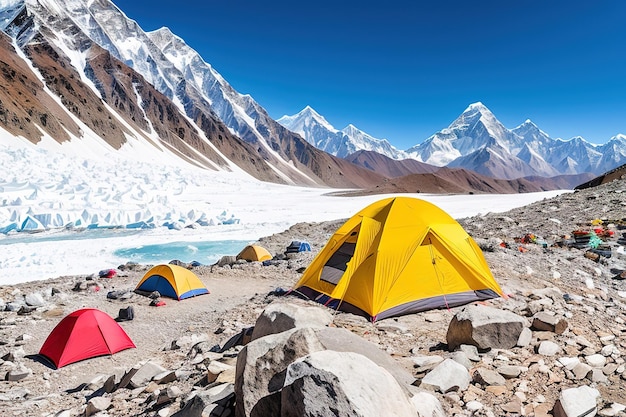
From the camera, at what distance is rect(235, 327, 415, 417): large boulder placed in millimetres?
3215

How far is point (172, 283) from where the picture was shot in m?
11.9

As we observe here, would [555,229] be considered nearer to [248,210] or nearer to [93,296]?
[93,296]

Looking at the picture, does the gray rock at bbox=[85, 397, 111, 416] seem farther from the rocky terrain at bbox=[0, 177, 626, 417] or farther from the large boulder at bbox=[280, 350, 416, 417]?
the large boulder at bbox=[280, 350, 416, 417]

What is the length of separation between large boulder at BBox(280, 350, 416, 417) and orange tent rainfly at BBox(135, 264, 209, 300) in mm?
9772

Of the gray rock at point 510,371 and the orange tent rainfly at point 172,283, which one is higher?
the gray rock at point 510,371

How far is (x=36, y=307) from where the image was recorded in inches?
420

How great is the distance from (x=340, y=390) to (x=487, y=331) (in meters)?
3.55

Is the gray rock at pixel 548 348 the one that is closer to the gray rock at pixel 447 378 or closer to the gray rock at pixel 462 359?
the gray rock at pixel 462 359

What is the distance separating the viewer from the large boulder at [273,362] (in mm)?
3215

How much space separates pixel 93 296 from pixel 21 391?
→ 612 cm

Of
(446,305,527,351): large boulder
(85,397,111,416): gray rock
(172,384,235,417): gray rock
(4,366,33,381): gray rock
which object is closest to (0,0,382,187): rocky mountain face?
(4,366,33,381): gray rock

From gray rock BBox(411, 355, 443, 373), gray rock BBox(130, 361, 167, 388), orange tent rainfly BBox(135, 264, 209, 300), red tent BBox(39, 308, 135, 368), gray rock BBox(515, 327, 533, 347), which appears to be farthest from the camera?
orange tent rainfly BBox(135, 264, 209, 300)

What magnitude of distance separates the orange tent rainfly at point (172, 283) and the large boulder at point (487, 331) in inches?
342

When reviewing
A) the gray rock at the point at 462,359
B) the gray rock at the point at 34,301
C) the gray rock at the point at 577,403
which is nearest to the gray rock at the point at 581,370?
the gray rock at the point at 577,403
